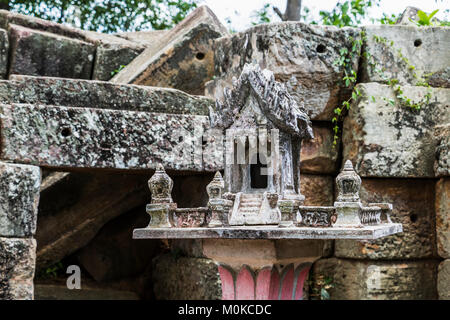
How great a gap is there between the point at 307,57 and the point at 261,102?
5.37 feet

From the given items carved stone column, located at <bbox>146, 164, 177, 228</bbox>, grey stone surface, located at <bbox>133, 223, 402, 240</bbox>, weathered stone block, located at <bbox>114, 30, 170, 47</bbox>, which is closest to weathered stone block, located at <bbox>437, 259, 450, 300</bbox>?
grey stone surface, located at <bbox>133, 223, 402, 240</bbox>

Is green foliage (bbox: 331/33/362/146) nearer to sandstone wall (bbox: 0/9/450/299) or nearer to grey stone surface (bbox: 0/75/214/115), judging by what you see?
sandstone wall (bbox: 0/9/450/299)

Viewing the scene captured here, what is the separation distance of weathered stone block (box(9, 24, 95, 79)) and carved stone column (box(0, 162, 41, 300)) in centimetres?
206

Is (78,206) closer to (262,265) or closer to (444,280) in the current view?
(262,265)

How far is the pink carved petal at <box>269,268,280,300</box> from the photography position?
4617 mm

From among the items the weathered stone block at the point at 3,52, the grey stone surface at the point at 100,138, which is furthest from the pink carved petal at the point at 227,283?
the weathered stone block at the point at 3,52

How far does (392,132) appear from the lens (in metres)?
5.93

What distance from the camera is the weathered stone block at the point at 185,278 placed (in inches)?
256

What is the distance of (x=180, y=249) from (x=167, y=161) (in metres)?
1.72

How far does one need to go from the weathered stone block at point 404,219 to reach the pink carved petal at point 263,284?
1655mm

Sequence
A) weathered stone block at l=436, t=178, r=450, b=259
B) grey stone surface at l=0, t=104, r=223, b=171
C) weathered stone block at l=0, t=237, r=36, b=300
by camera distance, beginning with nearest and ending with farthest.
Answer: weathered stone block at l=0, t=237, r=36, b=300 < grey stone surface at l=0, t=104, r=223, b=171 < weathered stone block at l=436, t=178, r=450, b=259

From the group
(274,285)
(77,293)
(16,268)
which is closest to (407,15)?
(274,285)

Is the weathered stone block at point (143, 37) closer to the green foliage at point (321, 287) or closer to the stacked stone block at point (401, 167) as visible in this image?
the stacked stone block at point (401, 167)
